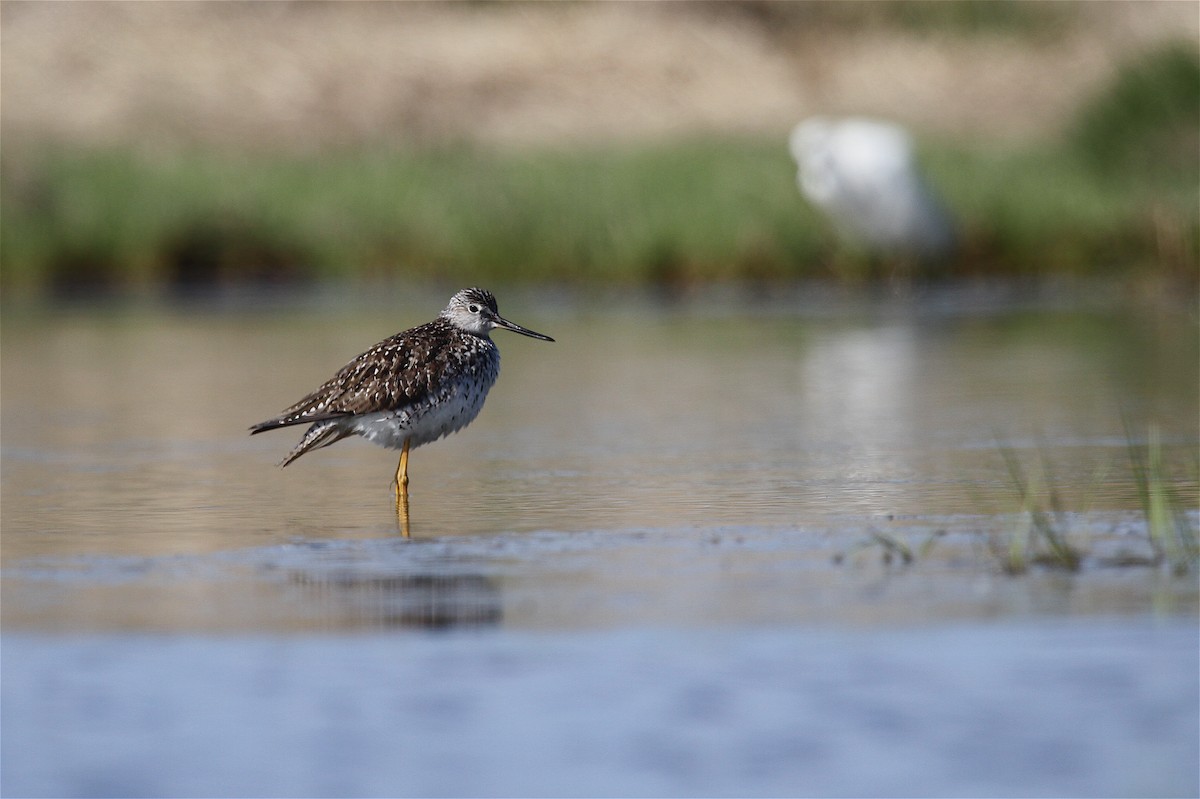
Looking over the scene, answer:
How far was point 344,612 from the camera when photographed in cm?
580

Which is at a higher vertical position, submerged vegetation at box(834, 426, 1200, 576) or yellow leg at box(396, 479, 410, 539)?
yellow leg at box(396, 479, 410, 539)

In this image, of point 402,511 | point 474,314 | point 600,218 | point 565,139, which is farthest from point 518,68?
point 402,511

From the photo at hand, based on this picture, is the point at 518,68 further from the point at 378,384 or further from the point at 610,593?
the point at 610,593

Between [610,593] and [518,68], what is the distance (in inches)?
1567

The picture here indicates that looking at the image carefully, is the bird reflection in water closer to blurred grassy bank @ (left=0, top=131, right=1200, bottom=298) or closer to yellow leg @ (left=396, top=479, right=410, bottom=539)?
yellow leg @ (left=396, top=479, right=410, bottom=539)

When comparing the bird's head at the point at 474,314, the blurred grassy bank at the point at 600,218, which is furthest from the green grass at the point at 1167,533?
the blurred grassy bank at the point at 600,218

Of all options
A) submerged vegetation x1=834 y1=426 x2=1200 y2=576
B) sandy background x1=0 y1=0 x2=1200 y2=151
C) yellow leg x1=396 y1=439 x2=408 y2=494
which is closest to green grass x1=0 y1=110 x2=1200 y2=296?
yellow leg x1=396 y1=439 x2=408 y2=494

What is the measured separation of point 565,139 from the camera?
1583 inches

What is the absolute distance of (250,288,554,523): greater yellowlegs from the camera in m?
7.78

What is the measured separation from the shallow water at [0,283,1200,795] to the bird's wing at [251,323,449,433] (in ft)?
1.09

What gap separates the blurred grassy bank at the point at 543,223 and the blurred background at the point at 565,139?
0.03 meters

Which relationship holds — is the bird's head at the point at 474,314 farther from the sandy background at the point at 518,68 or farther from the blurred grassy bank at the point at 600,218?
the sandy background at the point at 518,68

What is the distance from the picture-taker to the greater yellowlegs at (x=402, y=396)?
7.78 m

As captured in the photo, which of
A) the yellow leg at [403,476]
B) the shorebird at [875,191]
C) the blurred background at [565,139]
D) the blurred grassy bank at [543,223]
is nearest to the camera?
the yellow leg at [403,476]
